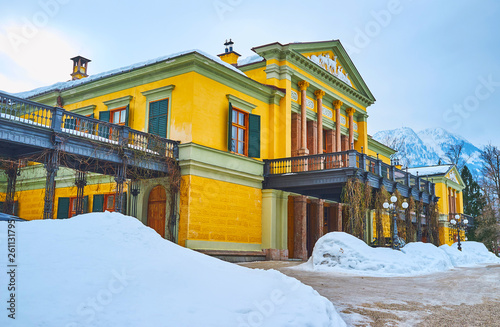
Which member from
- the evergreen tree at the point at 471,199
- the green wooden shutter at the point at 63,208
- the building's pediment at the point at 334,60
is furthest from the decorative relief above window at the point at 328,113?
the evergreen tree at the point at 471,199

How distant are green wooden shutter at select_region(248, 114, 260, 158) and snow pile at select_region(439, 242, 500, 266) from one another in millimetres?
10911

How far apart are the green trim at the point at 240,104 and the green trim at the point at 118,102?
473 centimetres

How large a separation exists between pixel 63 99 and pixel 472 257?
24984 mm

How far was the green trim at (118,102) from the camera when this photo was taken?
812 inches

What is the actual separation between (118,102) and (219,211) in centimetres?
748

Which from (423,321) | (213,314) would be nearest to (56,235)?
(213,314)

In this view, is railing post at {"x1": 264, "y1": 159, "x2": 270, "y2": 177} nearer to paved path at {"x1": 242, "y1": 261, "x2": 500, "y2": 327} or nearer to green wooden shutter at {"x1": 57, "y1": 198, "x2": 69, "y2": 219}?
paved path at {"x1": 242, "y1": 261, "x2": 500, "y2": 327}

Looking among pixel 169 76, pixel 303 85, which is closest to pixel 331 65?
pixel 303 85

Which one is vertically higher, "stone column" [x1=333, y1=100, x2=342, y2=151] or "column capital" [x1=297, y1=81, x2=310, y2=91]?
"column capital" [x1=297, y1=81, x2=310, y2=91]

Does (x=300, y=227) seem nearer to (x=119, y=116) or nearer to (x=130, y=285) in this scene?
(x=119, y=116)

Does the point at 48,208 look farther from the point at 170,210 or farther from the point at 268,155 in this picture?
the point at 268,155

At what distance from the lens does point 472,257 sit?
85.3ft

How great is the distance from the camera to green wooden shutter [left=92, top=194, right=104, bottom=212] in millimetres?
21359

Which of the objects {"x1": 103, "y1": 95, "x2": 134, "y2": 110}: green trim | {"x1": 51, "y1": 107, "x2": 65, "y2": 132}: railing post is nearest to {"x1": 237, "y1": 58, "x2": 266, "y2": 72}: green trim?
{"x1": 103, "y1": 95, "x2": 134, "y2": 110}: green trim
